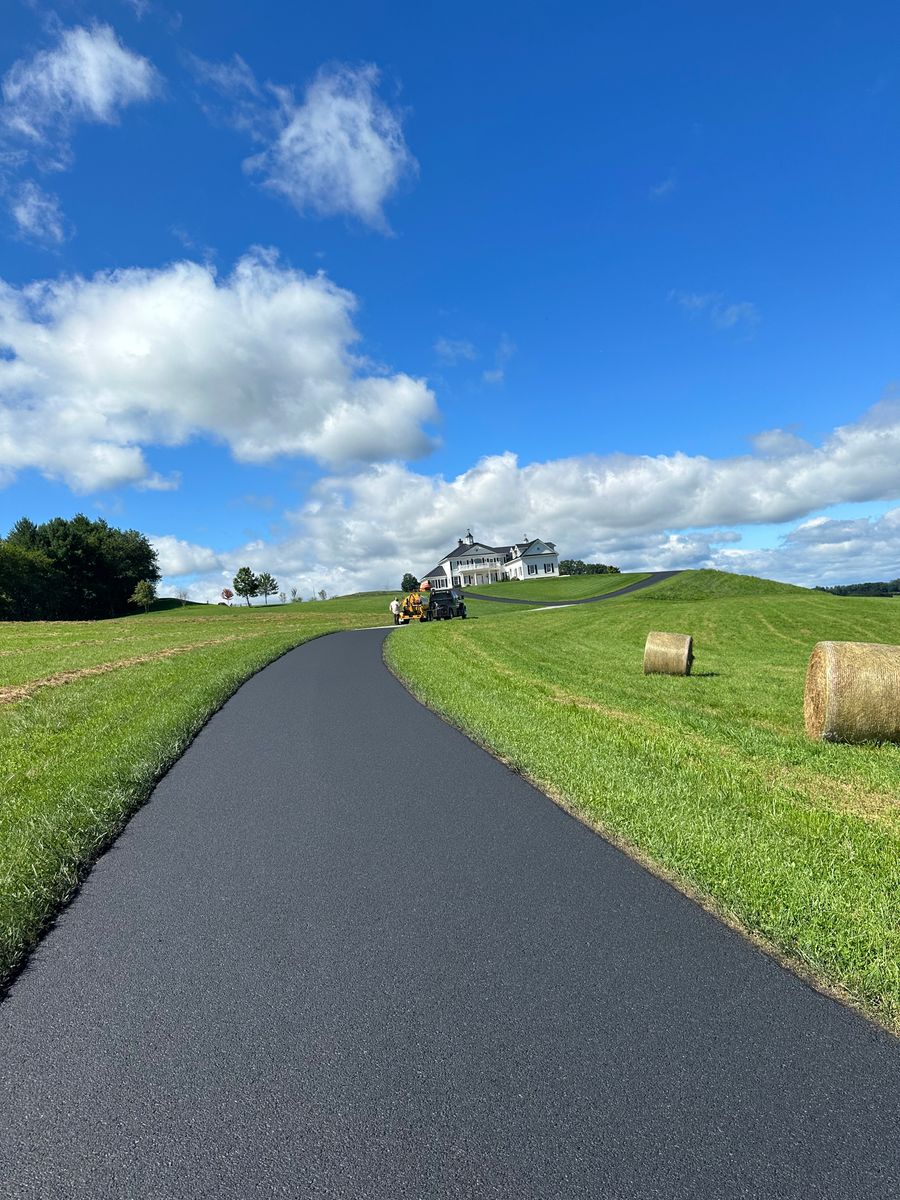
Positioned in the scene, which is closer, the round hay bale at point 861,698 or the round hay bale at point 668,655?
the round hay bale at point 861,698

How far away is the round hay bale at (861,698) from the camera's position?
8797 millimetres

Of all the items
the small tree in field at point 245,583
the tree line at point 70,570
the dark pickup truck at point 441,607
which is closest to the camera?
the dark pickup truck at point 441,607

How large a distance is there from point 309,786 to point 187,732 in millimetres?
3949

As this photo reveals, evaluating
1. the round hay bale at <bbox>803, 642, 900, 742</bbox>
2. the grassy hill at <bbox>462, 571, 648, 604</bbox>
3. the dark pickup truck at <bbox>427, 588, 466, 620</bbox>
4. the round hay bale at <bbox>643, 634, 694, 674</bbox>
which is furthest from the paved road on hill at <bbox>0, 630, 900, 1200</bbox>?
the grassy hill at <bbox>462, 571, 648, 604</bbox>

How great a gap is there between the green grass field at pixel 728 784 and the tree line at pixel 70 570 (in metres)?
73.4

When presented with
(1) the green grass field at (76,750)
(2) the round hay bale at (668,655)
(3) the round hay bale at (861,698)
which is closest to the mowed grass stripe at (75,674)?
(1) the green grass field at (76,750)

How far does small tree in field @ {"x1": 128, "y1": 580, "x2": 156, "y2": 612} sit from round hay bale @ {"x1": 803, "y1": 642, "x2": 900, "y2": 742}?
97.2m

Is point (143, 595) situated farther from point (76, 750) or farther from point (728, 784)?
point (728, 784)

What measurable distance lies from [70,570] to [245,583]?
3272 cm

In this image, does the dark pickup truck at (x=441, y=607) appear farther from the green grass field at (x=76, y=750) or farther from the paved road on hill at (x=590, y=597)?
the paved road on hill at (x=590, y=597)

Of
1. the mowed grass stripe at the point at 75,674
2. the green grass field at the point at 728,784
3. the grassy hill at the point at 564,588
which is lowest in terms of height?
the green grass field at the point at 728,784

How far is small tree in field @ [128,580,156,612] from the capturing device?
9275cm

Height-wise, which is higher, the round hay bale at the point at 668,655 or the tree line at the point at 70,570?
the tree line at the point at 70,570

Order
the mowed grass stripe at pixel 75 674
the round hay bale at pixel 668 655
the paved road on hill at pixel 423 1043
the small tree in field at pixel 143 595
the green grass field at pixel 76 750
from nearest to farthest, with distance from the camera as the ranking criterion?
the paved road on hill at pixel 423 1043 → the green grass field at pixel 76 750 → the mowed grass stripe at pixel 75 674 → the round hay bale at pixel 668 655 → the small tree in field at pixel 143 595
